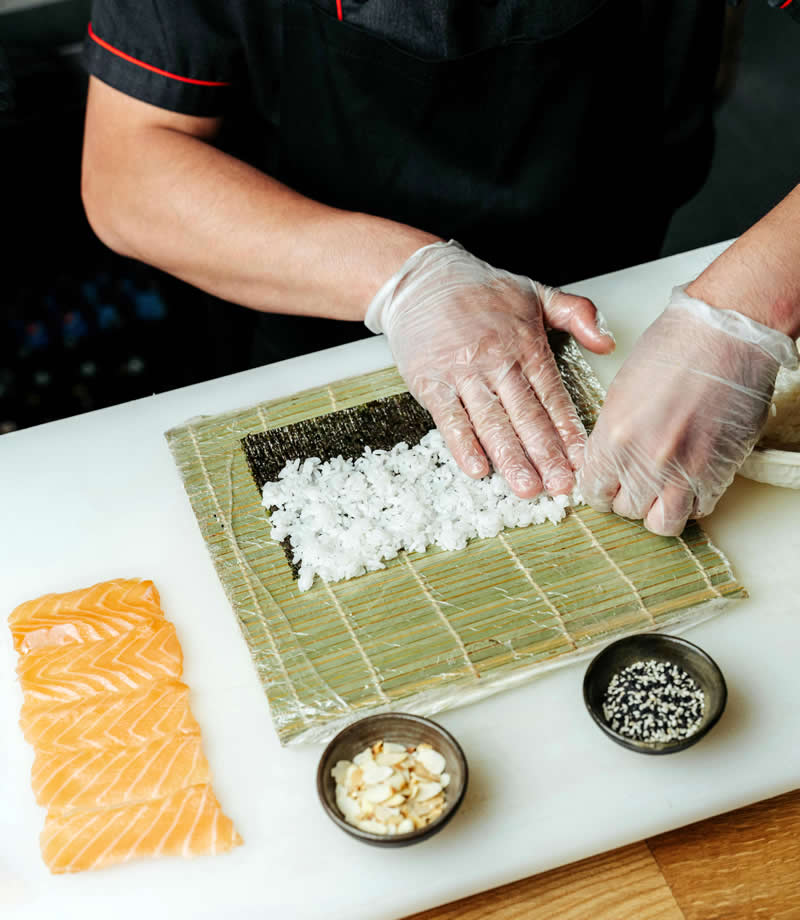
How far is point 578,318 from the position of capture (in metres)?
1.70

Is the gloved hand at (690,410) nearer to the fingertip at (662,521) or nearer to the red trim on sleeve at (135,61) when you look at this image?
the fingertip at (662,521)

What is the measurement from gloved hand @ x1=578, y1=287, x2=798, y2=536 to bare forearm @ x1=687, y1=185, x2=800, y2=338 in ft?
0.10

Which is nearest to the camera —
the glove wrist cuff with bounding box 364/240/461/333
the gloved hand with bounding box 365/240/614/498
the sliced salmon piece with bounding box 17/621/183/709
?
the sliced salmon piece with bounding box 17/621/183/709

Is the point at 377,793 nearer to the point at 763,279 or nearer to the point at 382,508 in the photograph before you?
the point at 382,508

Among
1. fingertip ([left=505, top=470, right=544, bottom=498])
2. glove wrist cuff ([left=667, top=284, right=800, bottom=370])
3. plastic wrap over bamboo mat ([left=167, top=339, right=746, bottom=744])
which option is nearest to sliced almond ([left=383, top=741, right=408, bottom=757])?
plastic wrap over bamboo mat ([left=167, top=339, right=746, bottom=744])

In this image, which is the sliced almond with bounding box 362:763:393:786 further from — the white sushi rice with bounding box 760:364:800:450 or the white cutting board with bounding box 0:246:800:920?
the white sushi rice with bounding box 760:364:800:450

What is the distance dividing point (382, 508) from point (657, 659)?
0.50 m

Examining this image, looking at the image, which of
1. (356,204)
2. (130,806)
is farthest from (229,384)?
(130,806)

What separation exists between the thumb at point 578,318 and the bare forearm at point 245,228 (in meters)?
0.27

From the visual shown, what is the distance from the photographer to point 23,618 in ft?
4.76

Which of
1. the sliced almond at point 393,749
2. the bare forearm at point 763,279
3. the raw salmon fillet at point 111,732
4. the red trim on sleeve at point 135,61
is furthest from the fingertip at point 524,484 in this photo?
the red trim on sleeve at point 135,61

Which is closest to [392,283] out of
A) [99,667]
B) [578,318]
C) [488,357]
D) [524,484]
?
[488,357]

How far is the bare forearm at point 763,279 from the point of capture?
4.81ft

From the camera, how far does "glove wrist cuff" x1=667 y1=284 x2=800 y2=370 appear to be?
144 cm
